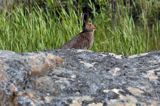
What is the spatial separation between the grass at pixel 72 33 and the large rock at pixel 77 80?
3.05 meters

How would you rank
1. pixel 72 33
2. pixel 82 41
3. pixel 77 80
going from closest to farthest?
pixel 77 80
pixel 82 41
pixel 72 33

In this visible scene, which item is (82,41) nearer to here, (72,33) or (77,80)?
(72,33)

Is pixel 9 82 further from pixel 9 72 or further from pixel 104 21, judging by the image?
pixel 104 21

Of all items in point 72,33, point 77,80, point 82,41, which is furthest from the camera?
point 72,33

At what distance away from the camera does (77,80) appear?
2783 mm

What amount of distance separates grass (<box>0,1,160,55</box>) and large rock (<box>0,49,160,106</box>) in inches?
120

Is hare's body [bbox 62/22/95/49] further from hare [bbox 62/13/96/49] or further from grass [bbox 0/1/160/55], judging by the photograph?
grass [bbox 0/1/160/55]

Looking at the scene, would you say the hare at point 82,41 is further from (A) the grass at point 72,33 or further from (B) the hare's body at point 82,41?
(A) the grass at point 72,33

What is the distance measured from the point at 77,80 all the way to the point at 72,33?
381cm

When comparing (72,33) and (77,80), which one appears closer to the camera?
(77,80)

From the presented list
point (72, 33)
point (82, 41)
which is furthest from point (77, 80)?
point (72, 33)

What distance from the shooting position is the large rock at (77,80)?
2643 millimetres

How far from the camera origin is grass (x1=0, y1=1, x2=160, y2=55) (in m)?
6.24

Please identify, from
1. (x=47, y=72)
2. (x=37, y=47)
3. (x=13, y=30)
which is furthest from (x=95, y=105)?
(x=13, y=30)
